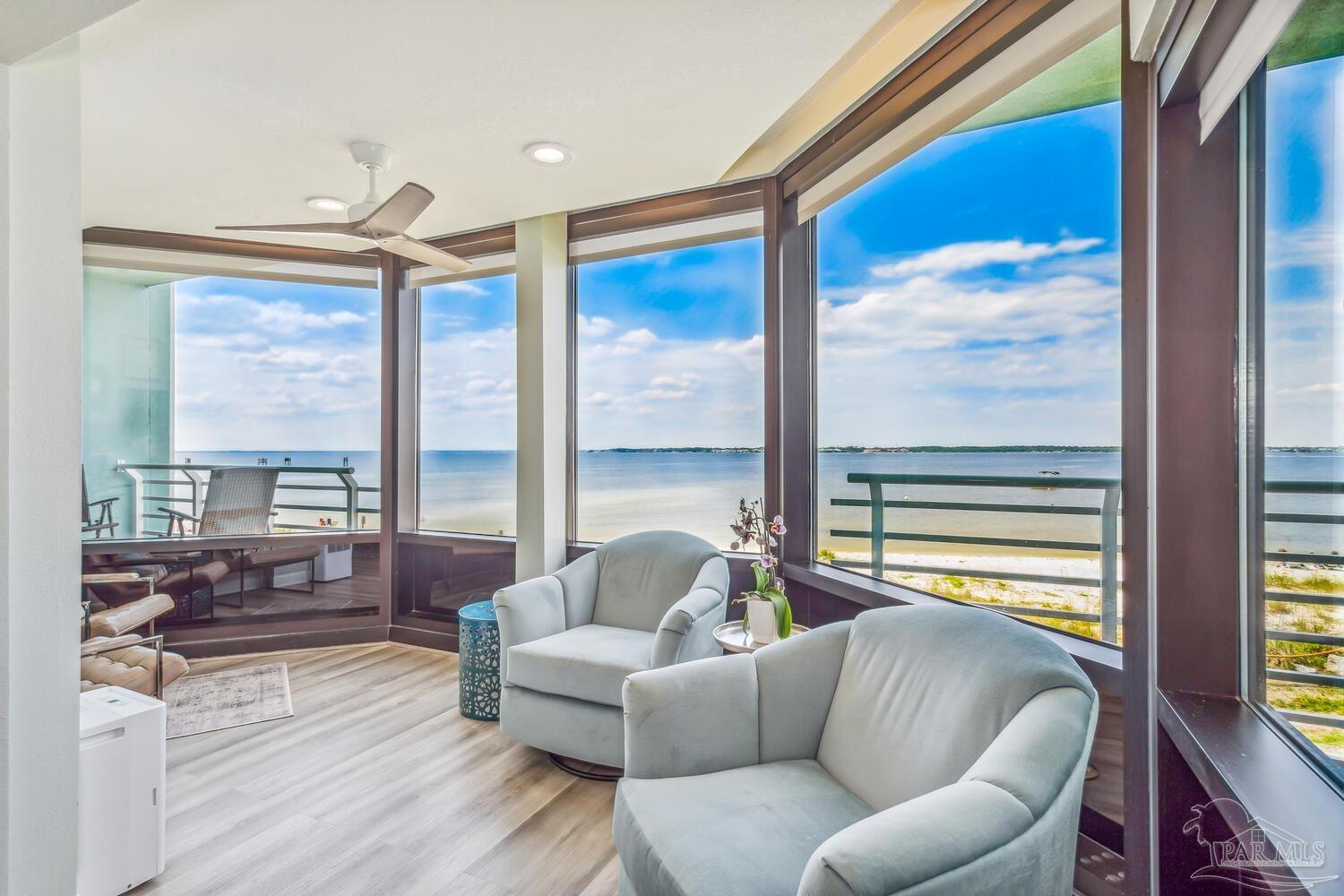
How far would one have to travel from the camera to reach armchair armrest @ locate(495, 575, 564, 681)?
8.99ft

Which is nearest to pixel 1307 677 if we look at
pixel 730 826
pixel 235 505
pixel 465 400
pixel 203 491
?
pixel 730 826

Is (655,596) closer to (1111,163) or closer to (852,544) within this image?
(852,544)

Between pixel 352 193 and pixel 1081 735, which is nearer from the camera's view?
pixel 1081 735

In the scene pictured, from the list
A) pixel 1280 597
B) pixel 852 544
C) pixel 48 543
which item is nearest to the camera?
pixel 1280 597

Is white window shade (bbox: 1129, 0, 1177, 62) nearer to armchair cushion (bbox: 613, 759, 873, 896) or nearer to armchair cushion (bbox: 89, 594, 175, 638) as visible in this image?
armchair cushion (bbox: 613, 759, 873, 896)

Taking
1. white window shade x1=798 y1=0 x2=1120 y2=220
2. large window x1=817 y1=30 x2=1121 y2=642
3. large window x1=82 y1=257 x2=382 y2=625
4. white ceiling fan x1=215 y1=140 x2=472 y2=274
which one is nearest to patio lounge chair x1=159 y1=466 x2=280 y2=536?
large window x1=82 y1=257 x2=382 y2=625

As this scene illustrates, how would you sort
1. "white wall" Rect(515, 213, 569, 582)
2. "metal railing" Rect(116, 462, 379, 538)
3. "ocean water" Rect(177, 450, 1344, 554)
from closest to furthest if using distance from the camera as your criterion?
"ocean water" Rect(177, 450, 1344, 554), "white wall" Rect(515, 213, 569, 582), "metal railing" Rect(116, 462, 379, 538)

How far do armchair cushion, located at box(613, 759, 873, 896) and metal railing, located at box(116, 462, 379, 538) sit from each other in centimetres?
348

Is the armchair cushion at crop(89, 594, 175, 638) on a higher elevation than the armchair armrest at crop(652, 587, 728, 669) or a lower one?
lower

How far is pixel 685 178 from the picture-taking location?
3092mm

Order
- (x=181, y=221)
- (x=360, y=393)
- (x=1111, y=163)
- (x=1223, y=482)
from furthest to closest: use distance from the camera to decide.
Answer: (x=360, y=393)
(x=181, y=221)
(x=1111, y=163)
(x=1223, y=482)

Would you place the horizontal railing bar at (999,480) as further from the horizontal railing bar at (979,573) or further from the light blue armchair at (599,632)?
the light blue armchair at (599,632)

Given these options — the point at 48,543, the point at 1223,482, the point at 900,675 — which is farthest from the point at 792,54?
the point at 48,543

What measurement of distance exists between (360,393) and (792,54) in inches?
138
